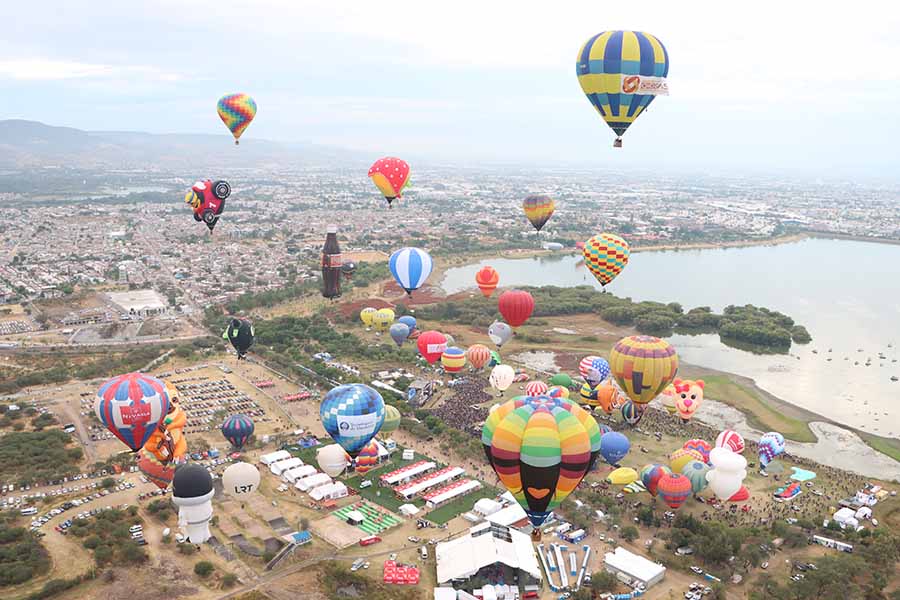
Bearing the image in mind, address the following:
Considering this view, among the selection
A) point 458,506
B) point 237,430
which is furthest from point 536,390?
point 237,430

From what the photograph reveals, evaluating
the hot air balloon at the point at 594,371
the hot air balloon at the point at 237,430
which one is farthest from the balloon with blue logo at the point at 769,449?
the hot air balloon at the point at 237,430

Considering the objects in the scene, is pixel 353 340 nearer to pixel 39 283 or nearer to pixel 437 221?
pixel 39 283

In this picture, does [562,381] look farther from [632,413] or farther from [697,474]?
[697,474]

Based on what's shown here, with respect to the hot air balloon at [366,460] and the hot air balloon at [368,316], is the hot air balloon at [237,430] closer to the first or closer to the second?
the hot air balloon at [366,460]

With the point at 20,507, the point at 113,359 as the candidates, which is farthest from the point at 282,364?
the point at 20,507

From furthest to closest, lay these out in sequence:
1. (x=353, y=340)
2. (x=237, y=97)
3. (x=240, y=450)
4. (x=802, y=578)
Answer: (x=353, y=340)
(x=237, y=97)
(x=240, y=450)
(x=802, y=578)

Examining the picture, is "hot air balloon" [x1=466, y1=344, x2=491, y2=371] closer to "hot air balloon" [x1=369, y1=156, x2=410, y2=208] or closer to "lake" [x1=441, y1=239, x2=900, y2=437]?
"hot air balloon" [x1=369, y1=156, x2=410, y2=208]
